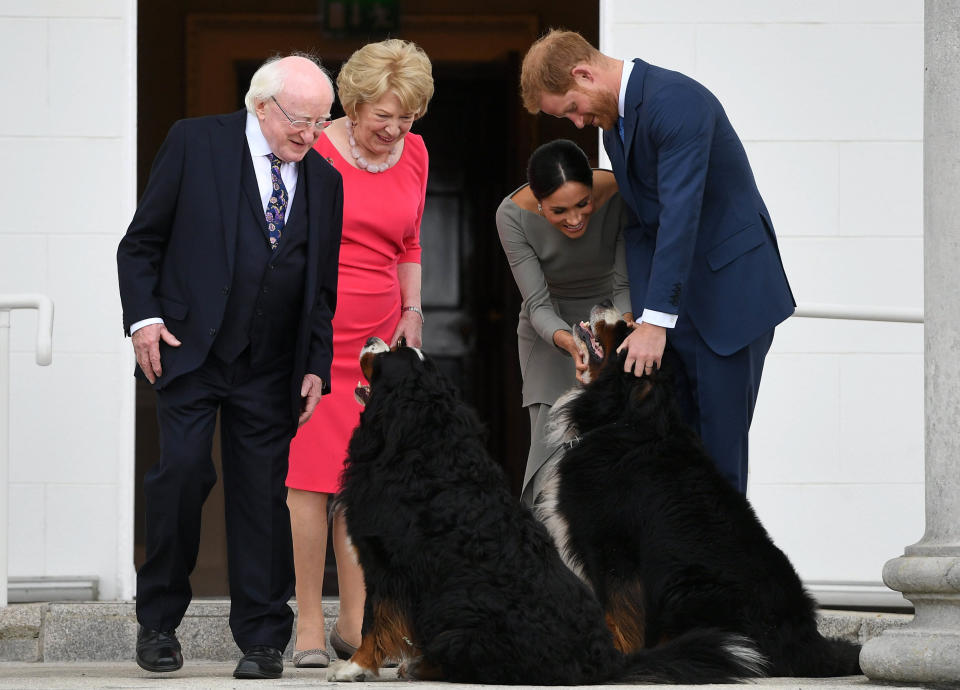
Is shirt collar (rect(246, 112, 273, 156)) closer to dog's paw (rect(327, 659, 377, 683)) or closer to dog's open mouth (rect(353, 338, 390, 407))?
dog's open mouth (rect(353, 338, 390, 407))

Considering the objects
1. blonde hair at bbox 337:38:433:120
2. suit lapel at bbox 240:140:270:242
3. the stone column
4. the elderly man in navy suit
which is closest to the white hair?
the elderly man in navy suit

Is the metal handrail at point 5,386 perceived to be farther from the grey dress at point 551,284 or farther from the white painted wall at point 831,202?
the white painted wall at point 831,202

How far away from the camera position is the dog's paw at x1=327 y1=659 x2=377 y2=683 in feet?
10.6

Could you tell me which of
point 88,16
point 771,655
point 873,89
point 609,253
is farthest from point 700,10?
point 771,655

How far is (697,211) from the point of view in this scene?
3561 mm

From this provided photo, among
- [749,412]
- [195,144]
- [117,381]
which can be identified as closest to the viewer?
[195,144]

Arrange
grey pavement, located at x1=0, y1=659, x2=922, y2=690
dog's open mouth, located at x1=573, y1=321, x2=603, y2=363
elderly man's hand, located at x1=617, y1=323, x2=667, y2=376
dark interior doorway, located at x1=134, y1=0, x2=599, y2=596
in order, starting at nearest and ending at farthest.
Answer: grey pavement, located at x1=0, y1=659, x2=922, y2=690, elderly man's hand, located at x1=617, y1=323, x2=667, y2=376, dog's open mouth, located at x1=573, y1=321, x2=603, y2=363, dark interior doorway, located at x1=134, y1=0, x2=599, y2=596

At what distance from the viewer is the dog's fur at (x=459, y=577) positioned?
3.10 metres

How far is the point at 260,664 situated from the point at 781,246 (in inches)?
111

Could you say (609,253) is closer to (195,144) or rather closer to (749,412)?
(749,412)

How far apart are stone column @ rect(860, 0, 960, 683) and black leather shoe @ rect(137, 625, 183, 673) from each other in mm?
1733

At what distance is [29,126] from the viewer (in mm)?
5109

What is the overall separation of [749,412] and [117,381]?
8.15 feet

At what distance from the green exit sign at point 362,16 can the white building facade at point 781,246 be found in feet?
8.01
